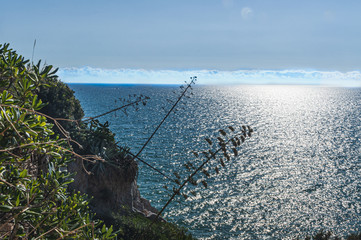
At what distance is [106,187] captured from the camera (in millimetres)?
19750

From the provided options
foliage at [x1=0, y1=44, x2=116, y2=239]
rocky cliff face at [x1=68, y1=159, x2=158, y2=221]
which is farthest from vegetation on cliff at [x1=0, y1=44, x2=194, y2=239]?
rocky cliff face at [x1=68, y1=159, x2=158, y2=221]

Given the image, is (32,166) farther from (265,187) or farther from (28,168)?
(265,187)

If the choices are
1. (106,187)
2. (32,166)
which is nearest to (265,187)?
(106,187)

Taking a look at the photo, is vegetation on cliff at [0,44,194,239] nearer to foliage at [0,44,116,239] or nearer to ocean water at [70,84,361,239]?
foliage at [0,44,116,239]

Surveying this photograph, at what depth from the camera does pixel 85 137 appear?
2061cm

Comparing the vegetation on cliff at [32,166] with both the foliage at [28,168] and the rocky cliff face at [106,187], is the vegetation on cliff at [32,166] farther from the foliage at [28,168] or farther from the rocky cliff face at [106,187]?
the rocky cliff face at [106,187]

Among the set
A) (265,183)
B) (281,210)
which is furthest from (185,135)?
(281,210)

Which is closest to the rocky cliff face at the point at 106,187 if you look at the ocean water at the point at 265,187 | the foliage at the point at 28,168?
the ocean water at the point at 265,187

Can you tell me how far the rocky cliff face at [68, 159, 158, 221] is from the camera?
1936cm

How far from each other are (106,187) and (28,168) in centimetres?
1501

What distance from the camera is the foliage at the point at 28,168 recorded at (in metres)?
4.42

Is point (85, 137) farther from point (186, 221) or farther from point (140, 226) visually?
point (186, 221)

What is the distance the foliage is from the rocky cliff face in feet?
42.8

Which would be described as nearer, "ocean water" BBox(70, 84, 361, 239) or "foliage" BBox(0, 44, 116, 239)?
"foliage" BBox(0, 44, 116, 239)
